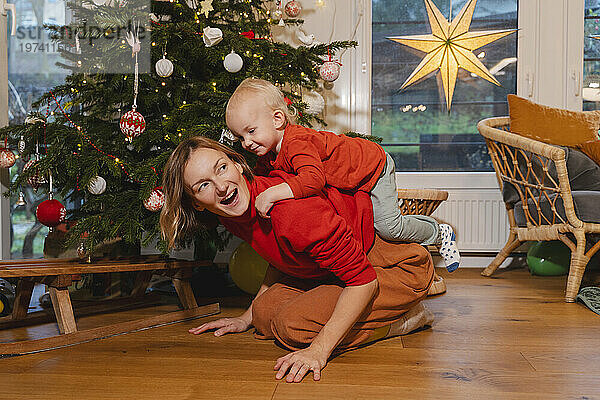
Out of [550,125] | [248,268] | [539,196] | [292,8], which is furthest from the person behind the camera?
[550,125]

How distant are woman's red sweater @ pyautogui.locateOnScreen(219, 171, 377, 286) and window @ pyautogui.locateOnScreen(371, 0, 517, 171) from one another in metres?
1.91

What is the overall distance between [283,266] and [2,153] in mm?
1190

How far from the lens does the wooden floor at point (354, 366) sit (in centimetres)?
133

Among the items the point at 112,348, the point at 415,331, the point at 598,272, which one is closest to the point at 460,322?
the point at 415,331

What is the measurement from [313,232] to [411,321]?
0.61 metres

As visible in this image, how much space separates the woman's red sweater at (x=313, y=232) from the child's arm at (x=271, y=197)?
19mm

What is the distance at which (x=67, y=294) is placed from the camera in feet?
5.86

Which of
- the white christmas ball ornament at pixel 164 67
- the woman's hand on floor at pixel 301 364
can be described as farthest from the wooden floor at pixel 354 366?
the white christmas ball ornament at pixel 164 67

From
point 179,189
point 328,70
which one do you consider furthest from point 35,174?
point 328,70

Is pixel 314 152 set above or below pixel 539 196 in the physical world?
above

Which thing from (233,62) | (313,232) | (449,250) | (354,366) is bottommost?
(354,366)

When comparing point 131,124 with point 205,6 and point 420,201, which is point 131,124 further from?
point 420,201

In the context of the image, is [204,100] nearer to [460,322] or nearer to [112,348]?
[112,348]

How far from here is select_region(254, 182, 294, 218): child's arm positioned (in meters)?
1.51
